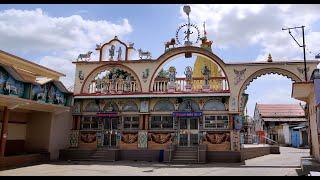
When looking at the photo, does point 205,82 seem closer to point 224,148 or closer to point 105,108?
point 224,148

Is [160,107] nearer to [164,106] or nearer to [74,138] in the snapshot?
[164,106]

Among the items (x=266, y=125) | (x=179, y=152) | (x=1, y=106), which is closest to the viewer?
(x=1, y=106)

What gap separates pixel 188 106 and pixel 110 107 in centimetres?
504

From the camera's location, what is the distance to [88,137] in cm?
2212

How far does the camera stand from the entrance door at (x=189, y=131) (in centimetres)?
2083

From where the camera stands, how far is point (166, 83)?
22031 mm

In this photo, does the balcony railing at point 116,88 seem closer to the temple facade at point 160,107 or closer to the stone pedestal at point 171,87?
the temple facade at point 160,107

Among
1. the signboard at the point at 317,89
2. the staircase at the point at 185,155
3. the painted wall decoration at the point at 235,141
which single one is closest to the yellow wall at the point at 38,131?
the staircase at the point at 185,155

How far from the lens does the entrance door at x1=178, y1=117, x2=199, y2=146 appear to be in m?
20.8

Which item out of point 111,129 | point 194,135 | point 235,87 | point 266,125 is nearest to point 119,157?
point 111,129

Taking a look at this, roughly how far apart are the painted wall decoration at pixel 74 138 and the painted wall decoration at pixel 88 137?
0.31m

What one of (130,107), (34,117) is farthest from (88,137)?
(34,117)

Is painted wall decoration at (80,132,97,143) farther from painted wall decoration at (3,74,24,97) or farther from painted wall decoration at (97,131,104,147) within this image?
painted wall decoration at (3,74,24,97)

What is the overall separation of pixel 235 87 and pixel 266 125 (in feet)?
71.5
